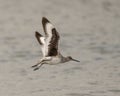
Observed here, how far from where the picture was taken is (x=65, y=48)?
2059 centimetres

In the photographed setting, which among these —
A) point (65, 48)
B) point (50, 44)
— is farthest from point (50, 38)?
point (65, 48)

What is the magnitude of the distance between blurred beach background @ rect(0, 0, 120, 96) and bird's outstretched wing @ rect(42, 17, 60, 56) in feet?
4.73

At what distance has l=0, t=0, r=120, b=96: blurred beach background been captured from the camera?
15.8 metres

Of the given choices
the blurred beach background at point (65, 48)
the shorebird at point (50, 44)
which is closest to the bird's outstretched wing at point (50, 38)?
the shorebird at point (50, 44)

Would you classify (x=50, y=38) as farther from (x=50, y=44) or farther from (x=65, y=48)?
(x=65, y=48)

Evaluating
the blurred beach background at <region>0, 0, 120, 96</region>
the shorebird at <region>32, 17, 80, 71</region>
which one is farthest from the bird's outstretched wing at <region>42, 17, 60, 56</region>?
the blurred beach background at <region>0, 0, 120, 96</region>

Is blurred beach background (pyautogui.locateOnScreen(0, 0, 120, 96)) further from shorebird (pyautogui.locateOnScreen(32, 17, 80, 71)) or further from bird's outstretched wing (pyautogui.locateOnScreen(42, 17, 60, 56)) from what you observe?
bird's outstretched wing (pyautogui.locateOnScreen(42, 17, 60, 56))

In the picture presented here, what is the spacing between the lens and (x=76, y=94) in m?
15.1

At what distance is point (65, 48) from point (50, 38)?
6.74 meters

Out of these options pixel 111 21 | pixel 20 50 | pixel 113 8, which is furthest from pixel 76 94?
pixel 113 8

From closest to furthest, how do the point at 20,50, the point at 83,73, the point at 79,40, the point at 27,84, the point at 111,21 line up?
the point at 27,84 → the point at 83,73 → the point at 20,50 → the point at 79,40 → the point at 111,21

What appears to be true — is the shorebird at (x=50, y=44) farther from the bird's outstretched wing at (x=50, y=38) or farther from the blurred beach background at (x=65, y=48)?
the blurred beach background at (x=65, y=48)

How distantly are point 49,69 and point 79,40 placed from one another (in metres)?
3.95

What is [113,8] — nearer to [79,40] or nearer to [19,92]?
[79,40]
